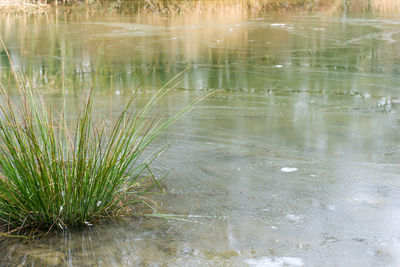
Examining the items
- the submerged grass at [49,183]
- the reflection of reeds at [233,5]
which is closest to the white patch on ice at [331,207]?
the submerged grass at [49,183]

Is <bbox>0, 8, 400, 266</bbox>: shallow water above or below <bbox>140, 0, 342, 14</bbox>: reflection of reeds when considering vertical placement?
below

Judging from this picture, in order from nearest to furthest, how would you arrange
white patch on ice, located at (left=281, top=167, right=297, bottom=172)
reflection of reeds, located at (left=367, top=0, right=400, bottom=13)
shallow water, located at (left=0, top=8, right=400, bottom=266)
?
1. shallow water, located at (left=0, top=8, right=400, bottom=266)
2. white patch on ice, located at (left=281, top=167, right=297, bottom=172)
3. reflection of reeds, located at (left=367, top=0, right=400, bottom=13)

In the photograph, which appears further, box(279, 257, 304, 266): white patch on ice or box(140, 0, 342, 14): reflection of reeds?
box(140, 0, 342, 14): reflection of reeds

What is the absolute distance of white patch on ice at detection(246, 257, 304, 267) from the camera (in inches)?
74.9

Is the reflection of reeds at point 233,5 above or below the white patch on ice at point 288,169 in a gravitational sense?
above

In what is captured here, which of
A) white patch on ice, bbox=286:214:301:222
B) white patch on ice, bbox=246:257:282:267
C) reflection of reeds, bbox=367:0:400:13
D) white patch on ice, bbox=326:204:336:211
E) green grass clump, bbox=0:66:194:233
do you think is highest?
reflection of reeds, bbox=367:0:400:13

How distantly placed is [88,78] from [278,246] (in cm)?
334

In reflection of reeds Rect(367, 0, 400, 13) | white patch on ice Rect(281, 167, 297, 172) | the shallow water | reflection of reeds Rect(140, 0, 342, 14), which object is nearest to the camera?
Result: the shallow water

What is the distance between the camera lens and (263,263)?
75.3 inches

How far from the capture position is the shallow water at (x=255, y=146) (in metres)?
2.01

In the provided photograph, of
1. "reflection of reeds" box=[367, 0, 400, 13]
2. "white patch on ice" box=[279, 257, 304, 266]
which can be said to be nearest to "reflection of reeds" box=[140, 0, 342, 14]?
"reflection of reeds" box=[367, 0, 400, 13]

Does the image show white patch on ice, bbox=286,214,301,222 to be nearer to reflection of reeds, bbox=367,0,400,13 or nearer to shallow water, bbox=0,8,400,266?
shallow water, bbox=0,8,400,266

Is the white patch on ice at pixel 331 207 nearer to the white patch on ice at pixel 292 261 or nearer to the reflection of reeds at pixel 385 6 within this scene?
the white patch on ice at pixel 292 261

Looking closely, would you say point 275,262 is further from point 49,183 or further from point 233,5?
point 233,5
